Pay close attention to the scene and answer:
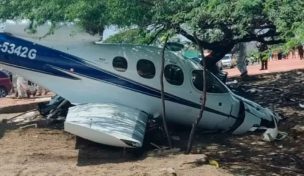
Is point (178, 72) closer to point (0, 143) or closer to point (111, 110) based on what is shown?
point (111, 110)

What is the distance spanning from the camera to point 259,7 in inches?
385

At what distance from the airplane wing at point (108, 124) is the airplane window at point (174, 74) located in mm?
1148

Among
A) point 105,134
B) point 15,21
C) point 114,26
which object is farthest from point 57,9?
point 105,134

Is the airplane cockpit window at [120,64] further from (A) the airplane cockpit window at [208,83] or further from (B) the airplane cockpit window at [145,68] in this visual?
(A) the airplane cockpit window at [208,83]

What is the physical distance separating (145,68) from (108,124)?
2.50 metres

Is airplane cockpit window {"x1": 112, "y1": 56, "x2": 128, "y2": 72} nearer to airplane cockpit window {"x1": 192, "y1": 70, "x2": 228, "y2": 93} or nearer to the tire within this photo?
airplane cockpit window {"x1": 192, "y1": 70, "x2": 228, "y2": 93}

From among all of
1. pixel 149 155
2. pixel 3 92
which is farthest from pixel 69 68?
pixel 3 92

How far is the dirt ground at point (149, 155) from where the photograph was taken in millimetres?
10500

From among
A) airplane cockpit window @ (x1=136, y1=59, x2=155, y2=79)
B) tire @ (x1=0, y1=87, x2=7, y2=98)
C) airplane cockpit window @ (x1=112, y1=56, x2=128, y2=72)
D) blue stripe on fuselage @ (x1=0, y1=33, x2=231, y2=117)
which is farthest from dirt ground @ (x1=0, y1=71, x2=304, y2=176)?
tire @ (x1=0, y1=87, x2=7, y2=98)

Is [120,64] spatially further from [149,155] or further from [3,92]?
[3,92]

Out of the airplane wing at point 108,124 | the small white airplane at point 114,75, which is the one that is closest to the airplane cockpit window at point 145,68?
the small white airplane at point 114,75

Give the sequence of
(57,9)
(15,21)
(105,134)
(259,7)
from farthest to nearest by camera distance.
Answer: (15,21)
(57,9)
(105,134)
(259,7)

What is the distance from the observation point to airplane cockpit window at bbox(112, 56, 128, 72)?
13.6 metres

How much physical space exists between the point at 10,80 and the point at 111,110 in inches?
726
